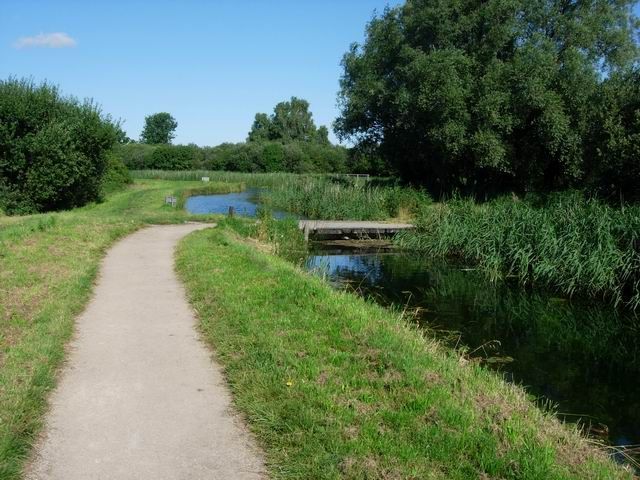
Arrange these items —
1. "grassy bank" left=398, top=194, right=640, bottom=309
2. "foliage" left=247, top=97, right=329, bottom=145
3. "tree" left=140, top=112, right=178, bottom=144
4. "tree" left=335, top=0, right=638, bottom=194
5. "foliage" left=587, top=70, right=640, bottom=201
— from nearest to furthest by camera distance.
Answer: "grassy bank" left=398, top=194, right=640, bottom=309 < "foliage" left=587, top=70, right=640, bottom=201 < "tree" left=335, top=0, right=638, bottom=194 < "foliage" left=247, top=97, right=329, bottom=145 < "tree" left=140, top=112, right=178, bottom=144

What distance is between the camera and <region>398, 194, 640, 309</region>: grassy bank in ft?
43.1

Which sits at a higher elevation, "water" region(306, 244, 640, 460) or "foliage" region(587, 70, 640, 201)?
"foliage" region(587, 70, 640, 201)

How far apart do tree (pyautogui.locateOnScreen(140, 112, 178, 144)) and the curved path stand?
132605mm

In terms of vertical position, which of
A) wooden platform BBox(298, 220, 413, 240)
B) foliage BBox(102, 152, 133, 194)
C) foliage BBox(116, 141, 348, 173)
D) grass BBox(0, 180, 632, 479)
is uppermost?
foliage BBox(116, 141, 348, 173)

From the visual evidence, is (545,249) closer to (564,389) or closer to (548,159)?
(564,389)

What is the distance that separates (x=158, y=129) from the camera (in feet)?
445

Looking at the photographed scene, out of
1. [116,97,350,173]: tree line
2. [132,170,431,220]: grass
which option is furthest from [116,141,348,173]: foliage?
[132,170,431,220]: grass

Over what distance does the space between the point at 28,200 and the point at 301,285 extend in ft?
64.5

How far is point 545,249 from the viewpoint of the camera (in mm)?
14711

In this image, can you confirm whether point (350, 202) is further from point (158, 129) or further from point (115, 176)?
point (158, 129)

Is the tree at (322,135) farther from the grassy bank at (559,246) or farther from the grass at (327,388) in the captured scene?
the grass at (327,388)

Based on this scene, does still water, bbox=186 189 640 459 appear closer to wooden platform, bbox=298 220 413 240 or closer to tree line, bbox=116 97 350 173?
wooden platform, bbox=298 220 413 240

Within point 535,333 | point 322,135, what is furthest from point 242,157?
point 535,333

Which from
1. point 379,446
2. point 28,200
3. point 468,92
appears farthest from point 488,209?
point 28,200
